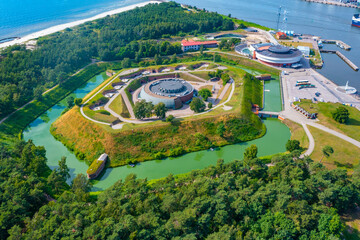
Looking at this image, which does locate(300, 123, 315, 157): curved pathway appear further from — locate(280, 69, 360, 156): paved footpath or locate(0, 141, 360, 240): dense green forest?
locate(0, 141, 360, 240): dense green forest

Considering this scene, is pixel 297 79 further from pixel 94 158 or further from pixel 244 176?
pixel 94 158

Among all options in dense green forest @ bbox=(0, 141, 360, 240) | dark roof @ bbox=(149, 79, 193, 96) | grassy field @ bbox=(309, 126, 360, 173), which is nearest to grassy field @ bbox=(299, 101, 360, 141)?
grassy field @ bbox=(309, 126, 360, 173)

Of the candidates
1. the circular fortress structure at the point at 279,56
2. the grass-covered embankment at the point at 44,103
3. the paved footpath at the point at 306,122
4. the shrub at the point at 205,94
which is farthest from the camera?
the circular fortress structure at the point at 279,56

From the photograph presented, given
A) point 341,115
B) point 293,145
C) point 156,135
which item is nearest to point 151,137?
point 156,135

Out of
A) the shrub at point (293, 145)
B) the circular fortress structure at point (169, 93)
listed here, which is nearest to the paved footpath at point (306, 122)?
the shrub at point (293, 145)

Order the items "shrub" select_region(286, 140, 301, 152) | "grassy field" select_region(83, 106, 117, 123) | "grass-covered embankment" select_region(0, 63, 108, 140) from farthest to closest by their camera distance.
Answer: "grass-covered embankment" select_region(0, 63, 108, 140), "grassy field" select_region(83, 106, 117, 123), "shrub" select_region(286, 140, 301, 152)

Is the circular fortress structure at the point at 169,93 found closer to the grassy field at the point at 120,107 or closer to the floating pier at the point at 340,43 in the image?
the grassy field at the point at 120,107
